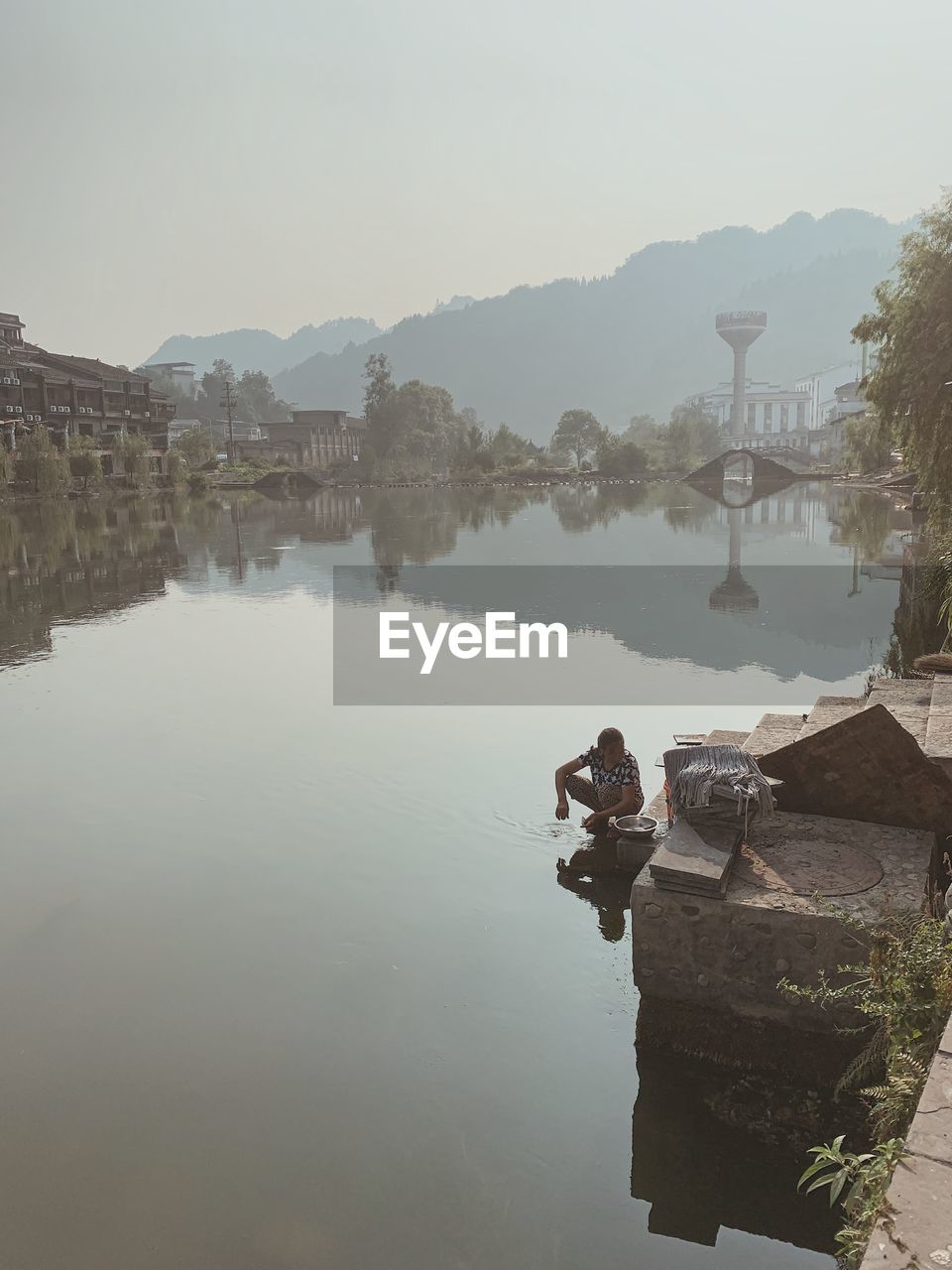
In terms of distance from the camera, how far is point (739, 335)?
630 feet

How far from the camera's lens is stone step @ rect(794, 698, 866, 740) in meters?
9.20

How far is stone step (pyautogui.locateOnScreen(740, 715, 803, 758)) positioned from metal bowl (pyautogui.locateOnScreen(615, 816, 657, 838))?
117 centimetres

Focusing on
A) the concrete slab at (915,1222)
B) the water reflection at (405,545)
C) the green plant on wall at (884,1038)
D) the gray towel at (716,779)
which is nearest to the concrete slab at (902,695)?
the water reflection at (405,545)

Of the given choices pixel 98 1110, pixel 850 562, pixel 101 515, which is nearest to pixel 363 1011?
pixel 98 1110

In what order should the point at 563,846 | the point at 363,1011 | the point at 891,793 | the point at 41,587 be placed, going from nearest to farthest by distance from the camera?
the point at 363,1011
the point at 891,793
the point at 563,846
the point at 41,587

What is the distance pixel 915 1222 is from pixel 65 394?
3412 inches

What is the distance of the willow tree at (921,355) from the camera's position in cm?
2080

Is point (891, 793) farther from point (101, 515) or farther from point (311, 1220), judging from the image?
point (101, 515)

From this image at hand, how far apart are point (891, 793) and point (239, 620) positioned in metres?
15.9

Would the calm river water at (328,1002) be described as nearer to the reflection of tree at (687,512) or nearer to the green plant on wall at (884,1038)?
the green plant on wall at (884,1038)

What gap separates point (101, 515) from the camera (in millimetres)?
51906

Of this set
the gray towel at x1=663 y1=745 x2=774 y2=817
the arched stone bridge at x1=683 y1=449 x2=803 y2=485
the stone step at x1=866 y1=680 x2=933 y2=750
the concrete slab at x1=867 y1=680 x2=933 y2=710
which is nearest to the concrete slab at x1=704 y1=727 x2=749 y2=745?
the stone step at x1=866 y1=680 x2=933 y2=750

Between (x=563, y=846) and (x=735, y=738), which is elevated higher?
(x=735, y=738)

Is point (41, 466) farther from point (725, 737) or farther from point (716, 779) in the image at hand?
point (716, 779)
